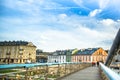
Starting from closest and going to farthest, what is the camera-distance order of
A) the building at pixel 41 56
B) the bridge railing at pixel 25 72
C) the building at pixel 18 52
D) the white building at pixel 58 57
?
1. the bridge railing at pixel 25 72
2. the white building at pixel 58 57
3. the building at pixel 18 52
4. the building at pixel 41 56

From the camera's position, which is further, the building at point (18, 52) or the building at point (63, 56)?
the building at point (18, 52)

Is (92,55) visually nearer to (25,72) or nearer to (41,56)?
(41,56)

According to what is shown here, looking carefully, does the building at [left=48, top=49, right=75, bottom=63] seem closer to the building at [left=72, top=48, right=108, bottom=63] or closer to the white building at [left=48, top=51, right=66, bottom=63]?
the white building at [left=48, top=51, right=66, bottom=63]

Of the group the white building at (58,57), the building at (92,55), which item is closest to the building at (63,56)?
the white building at (58,57)

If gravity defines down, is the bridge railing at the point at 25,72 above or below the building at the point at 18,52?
below

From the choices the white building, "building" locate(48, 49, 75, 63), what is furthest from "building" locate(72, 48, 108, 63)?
the white building

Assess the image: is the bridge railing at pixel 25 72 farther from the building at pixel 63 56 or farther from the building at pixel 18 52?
the building at pixel 18 52

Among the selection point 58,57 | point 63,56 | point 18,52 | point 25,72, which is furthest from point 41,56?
point 25,72

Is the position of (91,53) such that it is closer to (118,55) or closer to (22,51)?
(22,51)

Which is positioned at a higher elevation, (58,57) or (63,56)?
(63,56)

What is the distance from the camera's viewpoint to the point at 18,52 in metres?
151

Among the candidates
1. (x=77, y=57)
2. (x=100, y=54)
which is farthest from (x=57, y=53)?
(x=100, y=54)

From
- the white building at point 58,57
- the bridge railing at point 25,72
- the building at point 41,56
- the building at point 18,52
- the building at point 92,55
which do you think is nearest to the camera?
the bridge railing at point 25,72

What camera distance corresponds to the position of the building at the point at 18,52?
150 m
